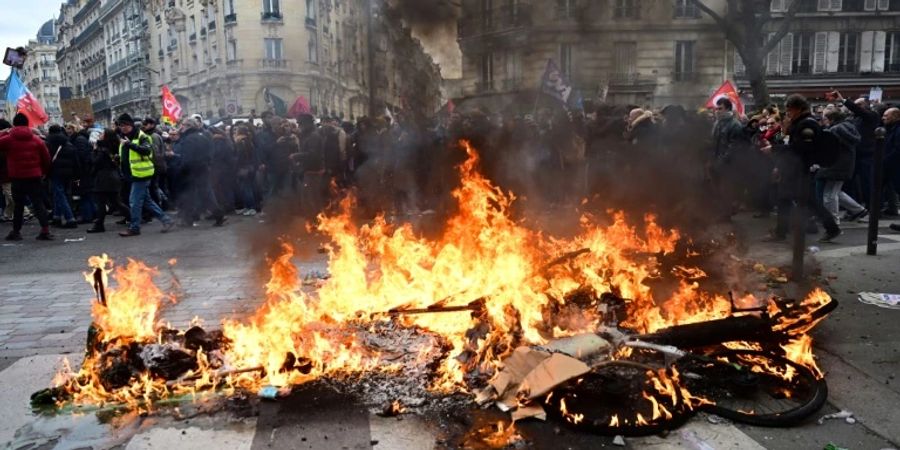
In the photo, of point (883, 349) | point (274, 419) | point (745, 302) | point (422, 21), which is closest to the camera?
point (274, 419)

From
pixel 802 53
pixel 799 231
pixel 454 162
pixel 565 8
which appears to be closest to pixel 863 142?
pixel 799 231

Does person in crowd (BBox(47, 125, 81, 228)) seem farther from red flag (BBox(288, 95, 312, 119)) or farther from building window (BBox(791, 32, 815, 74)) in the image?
building window (BBox(791, 32, 815, 74))

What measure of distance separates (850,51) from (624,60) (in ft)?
116

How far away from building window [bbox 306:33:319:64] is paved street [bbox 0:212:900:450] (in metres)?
3.92

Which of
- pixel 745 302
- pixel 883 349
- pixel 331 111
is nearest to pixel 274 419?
pixel 745 302

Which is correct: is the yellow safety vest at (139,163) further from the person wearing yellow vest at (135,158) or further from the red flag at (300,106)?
the red flag at (300,106)

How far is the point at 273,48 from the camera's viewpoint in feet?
38.0

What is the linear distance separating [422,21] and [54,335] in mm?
4750

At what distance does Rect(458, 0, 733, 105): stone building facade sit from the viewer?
245 inches

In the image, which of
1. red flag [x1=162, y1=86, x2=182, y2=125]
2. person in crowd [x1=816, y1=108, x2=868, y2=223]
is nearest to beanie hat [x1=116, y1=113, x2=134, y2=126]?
red flag [x1=162, y1=86, x2=182, y2=125]

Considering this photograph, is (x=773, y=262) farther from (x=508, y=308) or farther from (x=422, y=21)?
(x=422, y=21)

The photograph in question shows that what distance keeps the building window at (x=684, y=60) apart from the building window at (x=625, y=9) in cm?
56

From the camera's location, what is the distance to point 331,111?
11500 mm

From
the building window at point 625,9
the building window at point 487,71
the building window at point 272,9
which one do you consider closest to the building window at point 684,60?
the building window at point 625,9
